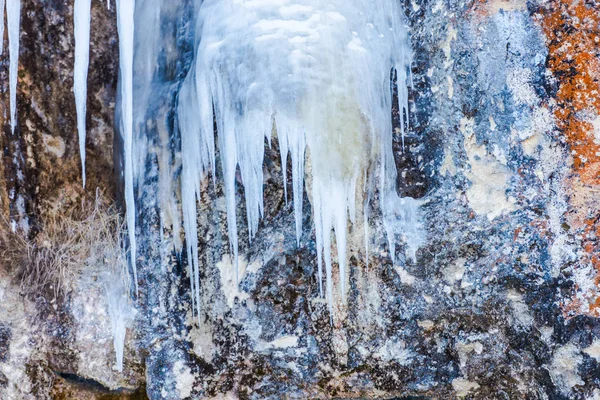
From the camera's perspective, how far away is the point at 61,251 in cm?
188

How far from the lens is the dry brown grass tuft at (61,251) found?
1871 millimetres

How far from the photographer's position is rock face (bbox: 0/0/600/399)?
1555 millimetres

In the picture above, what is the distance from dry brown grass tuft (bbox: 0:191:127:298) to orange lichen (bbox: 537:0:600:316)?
139 cm

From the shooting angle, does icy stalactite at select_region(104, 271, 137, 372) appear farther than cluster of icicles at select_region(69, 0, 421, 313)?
Yes

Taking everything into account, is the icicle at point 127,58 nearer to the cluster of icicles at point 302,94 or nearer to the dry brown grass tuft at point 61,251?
the cluster of icicles at point 302,94

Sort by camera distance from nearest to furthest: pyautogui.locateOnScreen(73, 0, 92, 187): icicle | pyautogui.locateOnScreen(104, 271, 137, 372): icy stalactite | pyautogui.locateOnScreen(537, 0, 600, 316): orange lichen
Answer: pyautogui.locateOnScreen(537, 0, 600, 316): orange lichen, pyautogui.locateOnScreen(73, 0, 92, 187): icicle, pyautogui.locateOnScreen(104, 271, 137, 372): icy stalactite

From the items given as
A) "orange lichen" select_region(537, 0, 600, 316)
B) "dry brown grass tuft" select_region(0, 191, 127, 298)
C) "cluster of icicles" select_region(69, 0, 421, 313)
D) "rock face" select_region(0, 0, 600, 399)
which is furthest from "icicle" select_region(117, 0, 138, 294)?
"orange lichen" select_region(537, 0, 600, 316)

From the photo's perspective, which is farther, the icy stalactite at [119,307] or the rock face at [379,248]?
the icy stalactite at [119,307]

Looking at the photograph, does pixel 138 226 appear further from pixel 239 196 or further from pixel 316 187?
pixel 316 187

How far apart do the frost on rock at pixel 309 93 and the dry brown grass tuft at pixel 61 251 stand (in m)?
0.48

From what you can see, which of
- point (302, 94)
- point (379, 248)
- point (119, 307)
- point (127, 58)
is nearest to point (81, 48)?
point (127, 58)

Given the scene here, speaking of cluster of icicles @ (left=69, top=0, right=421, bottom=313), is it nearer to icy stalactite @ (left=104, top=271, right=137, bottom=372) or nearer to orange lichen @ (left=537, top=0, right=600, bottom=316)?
icy stalactite @ (left=104, top=271, right=137, bottom=372)

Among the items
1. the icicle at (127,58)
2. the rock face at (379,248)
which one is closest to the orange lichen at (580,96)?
the rock face at (379,248)

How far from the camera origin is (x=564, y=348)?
5.24ft
